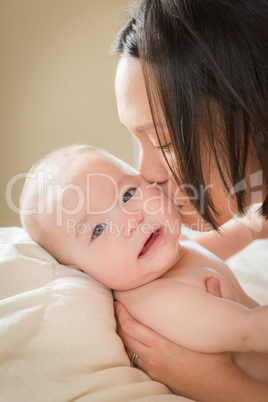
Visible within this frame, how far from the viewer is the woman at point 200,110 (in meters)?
0.87

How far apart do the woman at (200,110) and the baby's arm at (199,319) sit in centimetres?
3

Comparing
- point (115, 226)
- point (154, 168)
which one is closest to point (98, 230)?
point (115, 226)

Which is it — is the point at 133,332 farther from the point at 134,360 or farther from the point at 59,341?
the point at 59,341

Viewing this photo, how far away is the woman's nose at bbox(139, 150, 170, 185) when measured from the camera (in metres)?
1.10

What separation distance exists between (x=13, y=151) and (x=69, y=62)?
2.50 feet

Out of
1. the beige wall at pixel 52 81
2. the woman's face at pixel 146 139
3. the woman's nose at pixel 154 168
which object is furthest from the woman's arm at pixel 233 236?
the beige wall at pixel 52 81

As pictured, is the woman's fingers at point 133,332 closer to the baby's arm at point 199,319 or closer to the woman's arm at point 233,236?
the baby's arm at point 199,319

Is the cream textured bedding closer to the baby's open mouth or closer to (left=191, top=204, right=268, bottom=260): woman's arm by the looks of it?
the baby's open mouth

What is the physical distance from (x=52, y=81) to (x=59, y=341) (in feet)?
8.37

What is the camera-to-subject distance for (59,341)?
2.69ft

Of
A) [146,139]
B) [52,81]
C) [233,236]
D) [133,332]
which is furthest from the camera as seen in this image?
[52,81]

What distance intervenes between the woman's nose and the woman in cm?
6

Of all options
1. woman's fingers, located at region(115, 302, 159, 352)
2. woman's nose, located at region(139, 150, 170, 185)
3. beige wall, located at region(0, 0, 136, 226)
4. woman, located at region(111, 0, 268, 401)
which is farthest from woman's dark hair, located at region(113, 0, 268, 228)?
beige wall, located at region(0, 0, 136, 226)

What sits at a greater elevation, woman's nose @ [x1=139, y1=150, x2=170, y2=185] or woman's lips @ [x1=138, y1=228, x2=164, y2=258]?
woman's nose @ [x1=139, y1=150, x2=170, y2=185]
